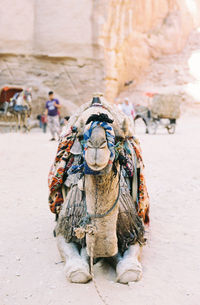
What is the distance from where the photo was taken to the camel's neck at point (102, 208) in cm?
238

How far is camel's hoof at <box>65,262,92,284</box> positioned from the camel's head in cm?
80

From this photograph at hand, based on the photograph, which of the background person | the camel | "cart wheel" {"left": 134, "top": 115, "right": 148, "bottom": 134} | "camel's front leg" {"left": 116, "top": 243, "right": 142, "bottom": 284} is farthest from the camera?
"cart wheel" {"left": 134, "top": 115, "right": 148, "bottom": 134}

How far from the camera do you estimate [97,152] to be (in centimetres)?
221

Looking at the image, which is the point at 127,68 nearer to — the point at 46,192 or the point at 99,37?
the point at 99,37

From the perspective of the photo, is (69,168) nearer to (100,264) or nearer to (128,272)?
(100,264)

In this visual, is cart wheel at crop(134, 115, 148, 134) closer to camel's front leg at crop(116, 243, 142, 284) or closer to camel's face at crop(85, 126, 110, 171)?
camel's front leg at crop(116, 243, 142, 284)

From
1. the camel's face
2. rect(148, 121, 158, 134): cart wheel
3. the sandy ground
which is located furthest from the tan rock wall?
the camel's face

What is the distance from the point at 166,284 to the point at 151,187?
3.14 metres

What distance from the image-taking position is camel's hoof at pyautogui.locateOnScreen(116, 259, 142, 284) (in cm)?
266

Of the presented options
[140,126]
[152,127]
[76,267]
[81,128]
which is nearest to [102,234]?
[76,267]

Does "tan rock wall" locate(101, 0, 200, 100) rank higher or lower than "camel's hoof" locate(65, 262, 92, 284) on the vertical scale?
higher

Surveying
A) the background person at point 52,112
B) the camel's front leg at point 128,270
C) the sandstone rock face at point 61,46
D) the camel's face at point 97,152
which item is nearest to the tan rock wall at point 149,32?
the sandstone rock face at point 61,46

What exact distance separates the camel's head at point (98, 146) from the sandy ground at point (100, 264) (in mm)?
931

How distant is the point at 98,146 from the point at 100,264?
3.84 ft
